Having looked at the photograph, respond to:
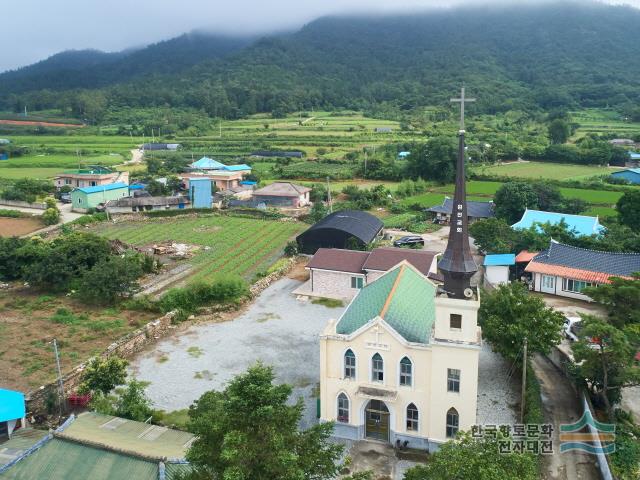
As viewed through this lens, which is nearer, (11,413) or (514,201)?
(11,413)

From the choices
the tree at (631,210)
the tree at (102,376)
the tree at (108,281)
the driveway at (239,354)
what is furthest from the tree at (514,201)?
the tree at (102,376)

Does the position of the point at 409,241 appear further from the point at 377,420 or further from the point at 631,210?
the point at 377,420

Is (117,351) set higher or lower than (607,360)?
lower

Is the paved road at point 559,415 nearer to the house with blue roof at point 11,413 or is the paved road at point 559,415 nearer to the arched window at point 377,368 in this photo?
the arched window at point 377,368

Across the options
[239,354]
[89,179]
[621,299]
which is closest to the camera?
[621,299]

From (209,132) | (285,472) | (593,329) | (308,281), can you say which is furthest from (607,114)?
→ (285,472)

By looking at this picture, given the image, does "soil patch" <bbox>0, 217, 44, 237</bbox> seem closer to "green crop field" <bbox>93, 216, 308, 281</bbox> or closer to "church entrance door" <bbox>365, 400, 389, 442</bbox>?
"green crop field" <bbox>93, 216, 308, 281</bbox>

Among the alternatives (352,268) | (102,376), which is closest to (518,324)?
(352,268)
